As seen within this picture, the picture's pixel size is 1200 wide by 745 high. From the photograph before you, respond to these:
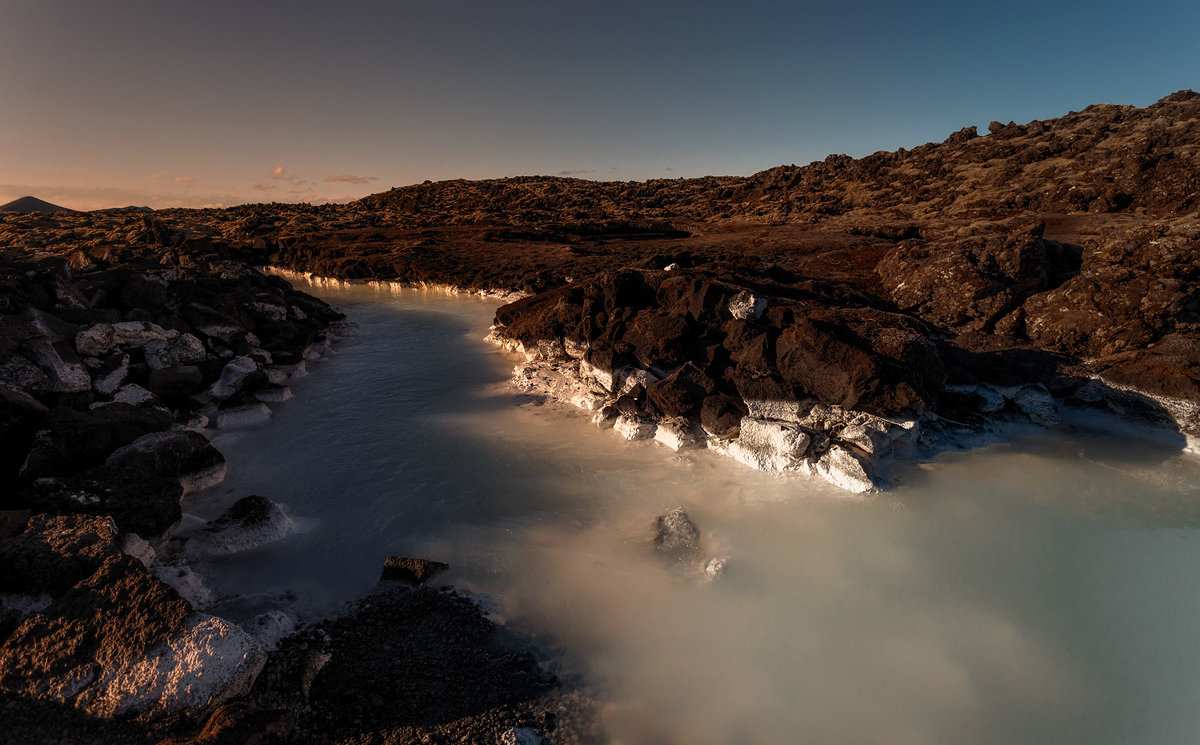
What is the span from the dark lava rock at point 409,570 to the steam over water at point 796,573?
1.00 ft

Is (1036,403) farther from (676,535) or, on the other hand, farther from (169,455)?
(169,455)

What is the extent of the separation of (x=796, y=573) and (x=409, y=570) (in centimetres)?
505

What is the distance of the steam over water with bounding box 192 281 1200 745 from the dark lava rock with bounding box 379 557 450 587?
1.00ft

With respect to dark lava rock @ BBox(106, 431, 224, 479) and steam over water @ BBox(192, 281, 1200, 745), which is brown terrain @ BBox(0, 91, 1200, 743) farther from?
steam over water @ BBox(192, 281, 1200, 745)

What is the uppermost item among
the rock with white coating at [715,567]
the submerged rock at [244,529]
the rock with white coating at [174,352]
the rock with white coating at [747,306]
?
the rock with white coating at [747,306]

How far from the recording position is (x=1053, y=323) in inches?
457

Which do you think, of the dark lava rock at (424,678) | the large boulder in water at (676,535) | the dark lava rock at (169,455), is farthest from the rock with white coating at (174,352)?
the large boulder in water at (676,535)

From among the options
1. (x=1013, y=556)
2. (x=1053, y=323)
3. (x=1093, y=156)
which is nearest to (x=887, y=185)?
(x=1093, y=156)

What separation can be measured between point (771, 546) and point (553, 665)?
3411mm

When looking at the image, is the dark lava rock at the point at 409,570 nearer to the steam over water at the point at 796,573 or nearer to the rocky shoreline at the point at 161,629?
the rocky shoreline at the point at 161,629

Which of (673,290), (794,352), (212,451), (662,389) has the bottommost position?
(212,451)

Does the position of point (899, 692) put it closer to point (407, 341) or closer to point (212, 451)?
point (212, 451)

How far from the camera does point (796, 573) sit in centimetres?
632

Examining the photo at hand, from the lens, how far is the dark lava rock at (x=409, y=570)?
614 centimetres
